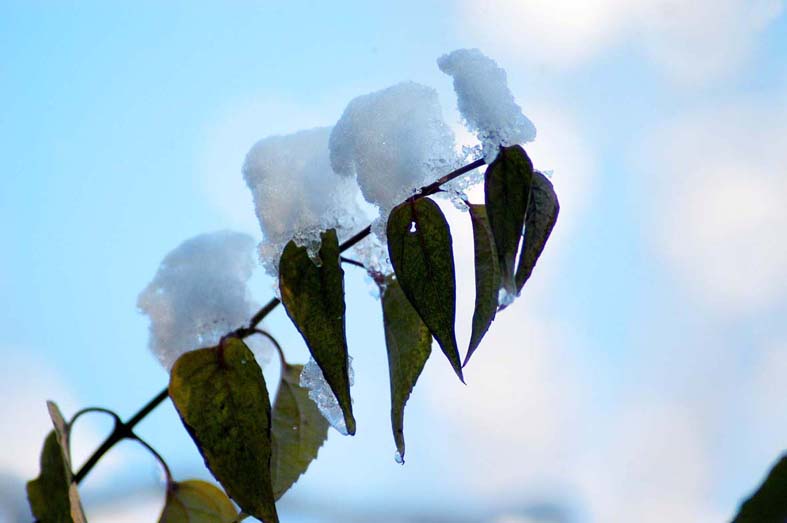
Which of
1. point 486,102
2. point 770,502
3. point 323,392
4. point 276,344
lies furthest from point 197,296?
point 770,502

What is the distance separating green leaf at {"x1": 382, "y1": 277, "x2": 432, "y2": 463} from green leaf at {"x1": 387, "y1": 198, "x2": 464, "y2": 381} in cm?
5

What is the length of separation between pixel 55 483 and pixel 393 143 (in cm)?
35

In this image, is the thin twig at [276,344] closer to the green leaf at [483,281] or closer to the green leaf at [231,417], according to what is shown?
the green leaf at [231,417]

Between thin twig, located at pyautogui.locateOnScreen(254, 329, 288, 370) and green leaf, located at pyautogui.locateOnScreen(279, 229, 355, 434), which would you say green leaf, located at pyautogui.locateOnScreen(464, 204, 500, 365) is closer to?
green leaf, located at pyautogui.locateOnScreen(279, 229, 355, 434)

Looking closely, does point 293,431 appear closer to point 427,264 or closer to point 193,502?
point 193,502

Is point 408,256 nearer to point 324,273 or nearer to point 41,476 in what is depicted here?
point 324,273

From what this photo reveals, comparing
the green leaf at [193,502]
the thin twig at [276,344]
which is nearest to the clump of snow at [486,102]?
the thin twig at [276,344]

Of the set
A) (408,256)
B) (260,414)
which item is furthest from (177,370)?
(408,256)

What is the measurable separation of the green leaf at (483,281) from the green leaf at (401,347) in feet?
0.18

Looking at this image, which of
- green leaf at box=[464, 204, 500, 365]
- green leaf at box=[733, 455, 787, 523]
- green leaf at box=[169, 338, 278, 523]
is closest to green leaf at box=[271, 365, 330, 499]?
green leaf at box=[169, 338, 278, 523]

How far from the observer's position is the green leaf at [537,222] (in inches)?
17.3

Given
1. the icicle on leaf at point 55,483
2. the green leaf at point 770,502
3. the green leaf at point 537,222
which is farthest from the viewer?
the icicle on leaf at point 55,483

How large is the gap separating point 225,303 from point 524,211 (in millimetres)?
295

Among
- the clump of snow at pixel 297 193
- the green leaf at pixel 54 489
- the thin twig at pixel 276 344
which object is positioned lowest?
the green leaf at pixel 54 489
